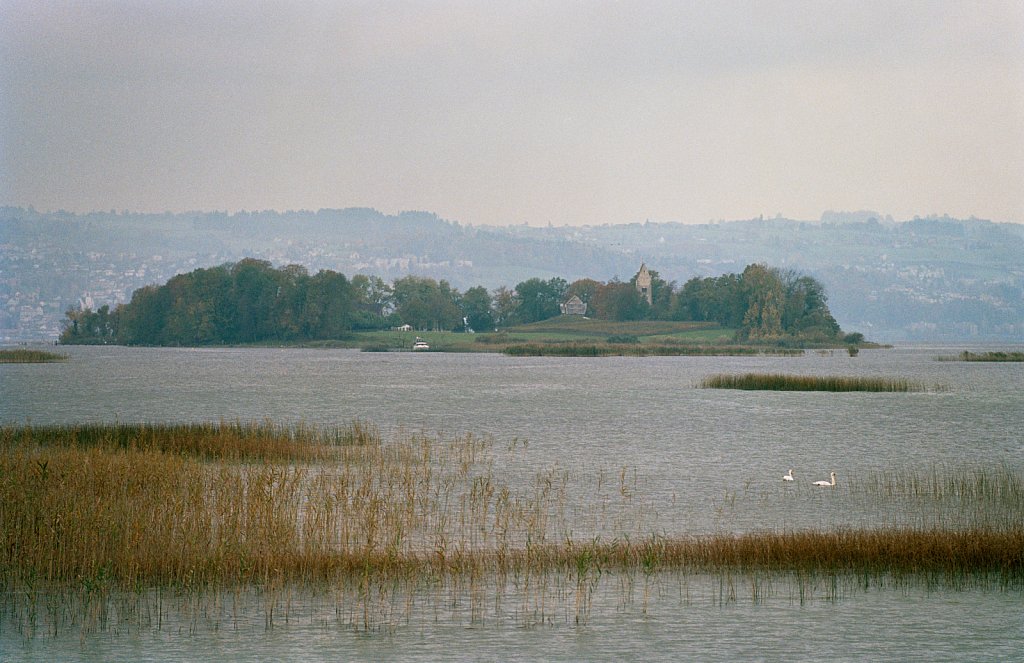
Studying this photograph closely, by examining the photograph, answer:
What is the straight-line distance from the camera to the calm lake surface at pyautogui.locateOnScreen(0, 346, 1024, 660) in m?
14.5

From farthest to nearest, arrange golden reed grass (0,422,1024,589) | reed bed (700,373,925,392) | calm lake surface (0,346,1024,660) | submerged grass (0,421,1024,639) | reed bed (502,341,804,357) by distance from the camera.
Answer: reed bed (502,341,804,357)
reed bed (700,373,925,392)
golden reed grass (0,422,1024,589)
submerged grass (0,421,1024,639)
calm lake surface (0,346,1024,660)

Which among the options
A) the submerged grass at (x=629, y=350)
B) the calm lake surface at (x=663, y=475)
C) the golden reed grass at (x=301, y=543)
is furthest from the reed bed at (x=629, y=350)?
the golden reed grass at (x=301, y=543)

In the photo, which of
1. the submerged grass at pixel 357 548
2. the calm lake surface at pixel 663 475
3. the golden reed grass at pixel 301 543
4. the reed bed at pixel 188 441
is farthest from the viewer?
the reed bed at pixel 188 441

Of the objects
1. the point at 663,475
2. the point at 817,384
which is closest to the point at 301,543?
the point at 663,475

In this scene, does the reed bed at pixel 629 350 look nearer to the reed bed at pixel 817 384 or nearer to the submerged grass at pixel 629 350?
the submerged grass at pixel 629 350

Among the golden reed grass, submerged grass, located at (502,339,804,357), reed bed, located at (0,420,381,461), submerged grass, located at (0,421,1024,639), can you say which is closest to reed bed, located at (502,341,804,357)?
submerged grass, located at (502,339,804,357)

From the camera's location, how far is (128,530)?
17594 millimetres

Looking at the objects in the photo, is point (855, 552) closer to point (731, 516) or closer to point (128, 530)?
point (731, 516)

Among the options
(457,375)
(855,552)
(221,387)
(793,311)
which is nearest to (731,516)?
(855,552)

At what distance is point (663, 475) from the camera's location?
32.6m

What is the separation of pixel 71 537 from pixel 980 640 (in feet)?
43.8

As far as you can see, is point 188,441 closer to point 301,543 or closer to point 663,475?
point 663,475

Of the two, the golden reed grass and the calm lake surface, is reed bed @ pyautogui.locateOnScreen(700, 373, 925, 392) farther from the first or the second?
the golden reed grass

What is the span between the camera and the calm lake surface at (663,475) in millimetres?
14516
